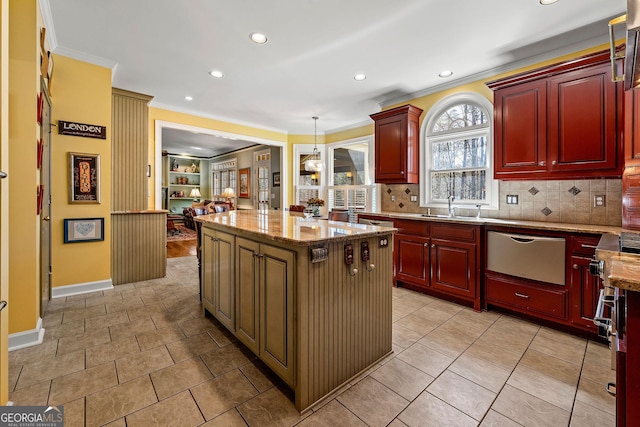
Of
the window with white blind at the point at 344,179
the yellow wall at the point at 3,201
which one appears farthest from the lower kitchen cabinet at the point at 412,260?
the yellow wall at the point at 3,201

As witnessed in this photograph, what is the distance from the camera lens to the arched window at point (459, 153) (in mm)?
3604

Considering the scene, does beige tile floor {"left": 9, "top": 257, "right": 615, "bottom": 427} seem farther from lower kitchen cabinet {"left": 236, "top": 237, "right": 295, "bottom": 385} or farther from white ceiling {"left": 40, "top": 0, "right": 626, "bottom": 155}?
white ceiling {"left": 40, "top": 0, "right": 626, "bottom": 155}

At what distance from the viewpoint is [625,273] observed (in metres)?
0.86

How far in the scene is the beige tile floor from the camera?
60.4 inches

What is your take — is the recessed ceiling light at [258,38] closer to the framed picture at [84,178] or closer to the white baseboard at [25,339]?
A: the framed picture at [84,178]

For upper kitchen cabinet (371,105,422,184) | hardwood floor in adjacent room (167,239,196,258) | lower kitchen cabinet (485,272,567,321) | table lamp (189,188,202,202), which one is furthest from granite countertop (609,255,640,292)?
table lamp (189,188,202,202)

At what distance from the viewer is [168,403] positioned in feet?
5.29

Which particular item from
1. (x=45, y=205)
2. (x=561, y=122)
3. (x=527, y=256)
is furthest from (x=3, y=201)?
(x=561, y=122)

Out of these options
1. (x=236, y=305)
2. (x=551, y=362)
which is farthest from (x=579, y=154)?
(x=236, y=305)

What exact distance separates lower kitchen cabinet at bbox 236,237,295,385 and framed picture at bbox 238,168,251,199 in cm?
730

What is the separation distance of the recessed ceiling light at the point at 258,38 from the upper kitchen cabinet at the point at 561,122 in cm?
254

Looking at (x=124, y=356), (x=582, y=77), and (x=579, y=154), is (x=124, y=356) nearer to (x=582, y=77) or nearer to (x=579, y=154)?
(x=579, y=154)

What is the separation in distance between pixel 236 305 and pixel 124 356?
88cm

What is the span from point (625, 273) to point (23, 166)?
3.62 metres
